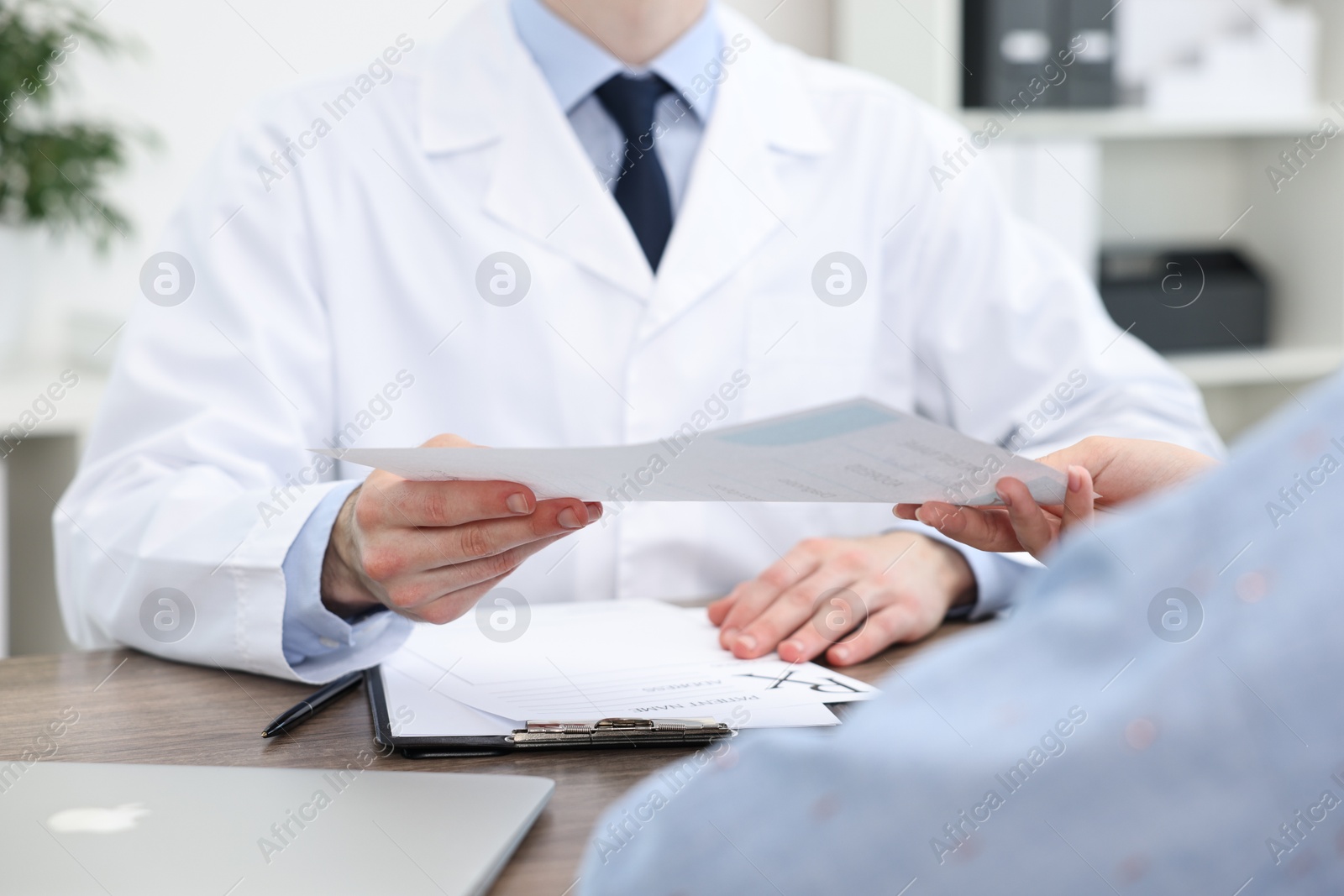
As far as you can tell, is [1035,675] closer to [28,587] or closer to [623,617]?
[623,617]

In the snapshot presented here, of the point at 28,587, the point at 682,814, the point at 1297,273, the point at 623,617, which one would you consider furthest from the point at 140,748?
the point at 1297,273

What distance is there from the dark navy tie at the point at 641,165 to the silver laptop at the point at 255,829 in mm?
744

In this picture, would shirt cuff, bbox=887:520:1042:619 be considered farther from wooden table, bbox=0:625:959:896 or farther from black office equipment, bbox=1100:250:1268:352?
black office equipment, bbox=1100:250:1268:352

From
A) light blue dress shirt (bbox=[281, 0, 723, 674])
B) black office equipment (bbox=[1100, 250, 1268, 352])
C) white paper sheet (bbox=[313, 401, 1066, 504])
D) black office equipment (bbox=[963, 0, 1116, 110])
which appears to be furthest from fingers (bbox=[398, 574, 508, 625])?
black office equipment (bbox=[1100, 250, 1268, 352])

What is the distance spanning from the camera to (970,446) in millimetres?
522

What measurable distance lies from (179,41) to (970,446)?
197cm

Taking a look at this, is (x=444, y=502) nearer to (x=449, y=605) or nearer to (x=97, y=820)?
(x=449, y=605)

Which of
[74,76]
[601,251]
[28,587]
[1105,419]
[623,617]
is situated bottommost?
[28,587]

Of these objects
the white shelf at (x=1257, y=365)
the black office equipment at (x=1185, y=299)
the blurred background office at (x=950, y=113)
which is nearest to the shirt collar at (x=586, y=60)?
the blurred background office at (x=950, y=113)

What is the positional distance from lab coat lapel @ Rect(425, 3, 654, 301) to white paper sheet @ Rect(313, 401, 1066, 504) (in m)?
0.55

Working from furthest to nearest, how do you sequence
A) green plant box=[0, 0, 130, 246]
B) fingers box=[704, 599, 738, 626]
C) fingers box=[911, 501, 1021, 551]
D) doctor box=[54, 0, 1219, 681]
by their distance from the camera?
green plant box=[0, 0, 130, 246]
doctor box=[54, 0, 1219, 681]
fingers box=[704, 599, 738, 626]
fingers box=[911, 501, 1021, 551]

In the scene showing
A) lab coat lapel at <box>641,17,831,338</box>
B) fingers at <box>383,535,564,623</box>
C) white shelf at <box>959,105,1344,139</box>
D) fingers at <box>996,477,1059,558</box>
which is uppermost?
white shelf at <box>959,105,1344,139</box>

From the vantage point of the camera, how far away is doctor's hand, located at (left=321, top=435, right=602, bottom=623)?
2.22ft

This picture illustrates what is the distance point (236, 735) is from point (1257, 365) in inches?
83.6
